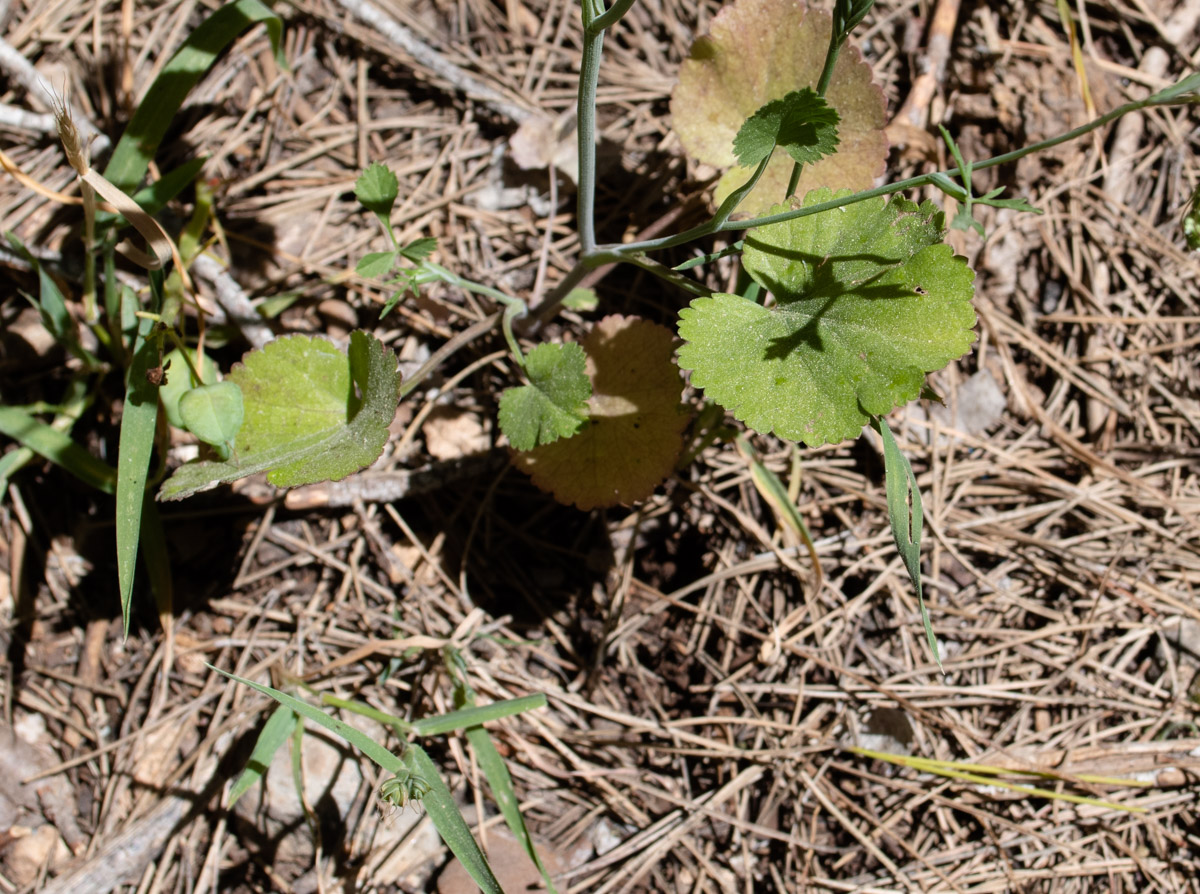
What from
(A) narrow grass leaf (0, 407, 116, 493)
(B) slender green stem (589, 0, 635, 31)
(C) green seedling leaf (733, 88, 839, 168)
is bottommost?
(A) narrow grass leaf (0, 407, 116, 493)

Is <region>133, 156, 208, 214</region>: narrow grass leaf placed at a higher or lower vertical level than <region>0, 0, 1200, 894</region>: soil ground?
higher

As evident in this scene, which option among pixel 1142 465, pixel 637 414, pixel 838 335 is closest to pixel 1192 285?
pixel 1142 465

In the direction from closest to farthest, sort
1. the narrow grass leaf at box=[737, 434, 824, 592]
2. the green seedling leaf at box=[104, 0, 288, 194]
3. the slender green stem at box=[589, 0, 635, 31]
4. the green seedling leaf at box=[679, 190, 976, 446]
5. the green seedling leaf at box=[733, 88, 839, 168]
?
1. the slender green stem at box=[589, 0, 635, 31]
2. the green seedling leaf at box=[733, 88, 839, 168]
3. the green seedling leaf at box=[679, 190, 976, 446]
4. the green seedling leaf at box=[104, 0, 288, 194]
5. the narrow grass leaf at box=[737, 434, 824, 592]

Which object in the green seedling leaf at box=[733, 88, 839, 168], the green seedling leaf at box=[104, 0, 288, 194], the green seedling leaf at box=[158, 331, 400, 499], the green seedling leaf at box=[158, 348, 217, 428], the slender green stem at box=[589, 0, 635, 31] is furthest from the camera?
the green seedling leaf at box=[104, 0, 288, 194]

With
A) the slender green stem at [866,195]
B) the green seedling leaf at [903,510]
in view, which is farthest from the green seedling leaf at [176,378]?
the green seedling leaf at [903,510]

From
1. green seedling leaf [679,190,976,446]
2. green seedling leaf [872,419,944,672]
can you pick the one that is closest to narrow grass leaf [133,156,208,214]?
green seedling leaf [679,190,976,446]

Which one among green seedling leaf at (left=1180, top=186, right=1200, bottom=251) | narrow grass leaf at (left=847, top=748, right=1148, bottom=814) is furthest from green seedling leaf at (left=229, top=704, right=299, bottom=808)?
green seedling leaf at (left=1180, top=186, right=1200, bottom=251)

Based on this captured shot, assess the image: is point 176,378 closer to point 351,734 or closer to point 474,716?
point 351,734

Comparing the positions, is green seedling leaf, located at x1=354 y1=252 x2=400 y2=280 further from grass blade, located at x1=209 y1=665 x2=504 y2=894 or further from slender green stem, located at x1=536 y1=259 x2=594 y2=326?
grass blade, located at x1=209 y1=665 x2=504 y2=894

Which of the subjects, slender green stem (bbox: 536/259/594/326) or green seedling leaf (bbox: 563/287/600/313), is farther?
green seedling leaf (bbox: 563/287/600/313)

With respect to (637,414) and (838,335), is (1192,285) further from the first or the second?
(637,414)
